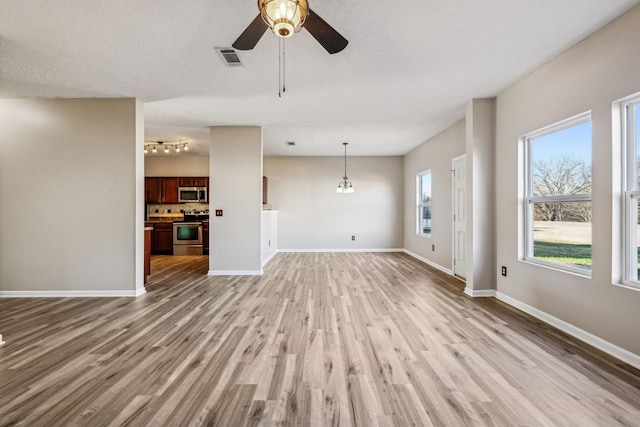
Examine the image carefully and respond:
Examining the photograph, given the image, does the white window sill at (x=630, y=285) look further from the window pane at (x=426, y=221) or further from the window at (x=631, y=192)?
the window pane at (x=426, y=221)

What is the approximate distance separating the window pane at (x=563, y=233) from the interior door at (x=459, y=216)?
1.63 m

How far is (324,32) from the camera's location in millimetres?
1956

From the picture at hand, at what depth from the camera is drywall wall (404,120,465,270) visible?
18.6 feet

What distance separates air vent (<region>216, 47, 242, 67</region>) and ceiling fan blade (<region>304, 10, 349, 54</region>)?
1.28 m

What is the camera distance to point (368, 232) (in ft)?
28.5

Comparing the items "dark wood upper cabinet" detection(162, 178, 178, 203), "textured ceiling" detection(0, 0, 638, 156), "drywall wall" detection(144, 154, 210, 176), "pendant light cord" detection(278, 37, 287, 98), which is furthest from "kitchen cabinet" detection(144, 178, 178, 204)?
"pendant light cord" detection(278, 37, 287, 98)

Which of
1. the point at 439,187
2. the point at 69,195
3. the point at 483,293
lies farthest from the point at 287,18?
the point at 439,187

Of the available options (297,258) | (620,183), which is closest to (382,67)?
(620,183)

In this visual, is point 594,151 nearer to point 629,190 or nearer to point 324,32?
point 629,190

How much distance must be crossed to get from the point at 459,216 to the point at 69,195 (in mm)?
5786

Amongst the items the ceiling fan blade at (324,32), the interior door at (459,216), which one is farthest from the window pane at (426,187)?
the ceiling fan blade at (324,32)

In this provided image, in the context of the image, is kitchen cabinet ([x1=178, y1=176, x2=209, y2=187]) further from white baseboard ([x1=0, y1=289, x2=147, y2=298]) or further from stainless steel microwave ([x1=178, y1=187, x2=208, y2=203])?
white baseboard ([x1=0, y1=289, x2=147, y2=298])

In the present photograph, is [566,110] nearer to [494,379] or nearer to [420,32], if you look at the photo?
[420,32]

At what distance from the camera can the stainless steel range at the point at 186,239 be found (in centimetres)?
820
